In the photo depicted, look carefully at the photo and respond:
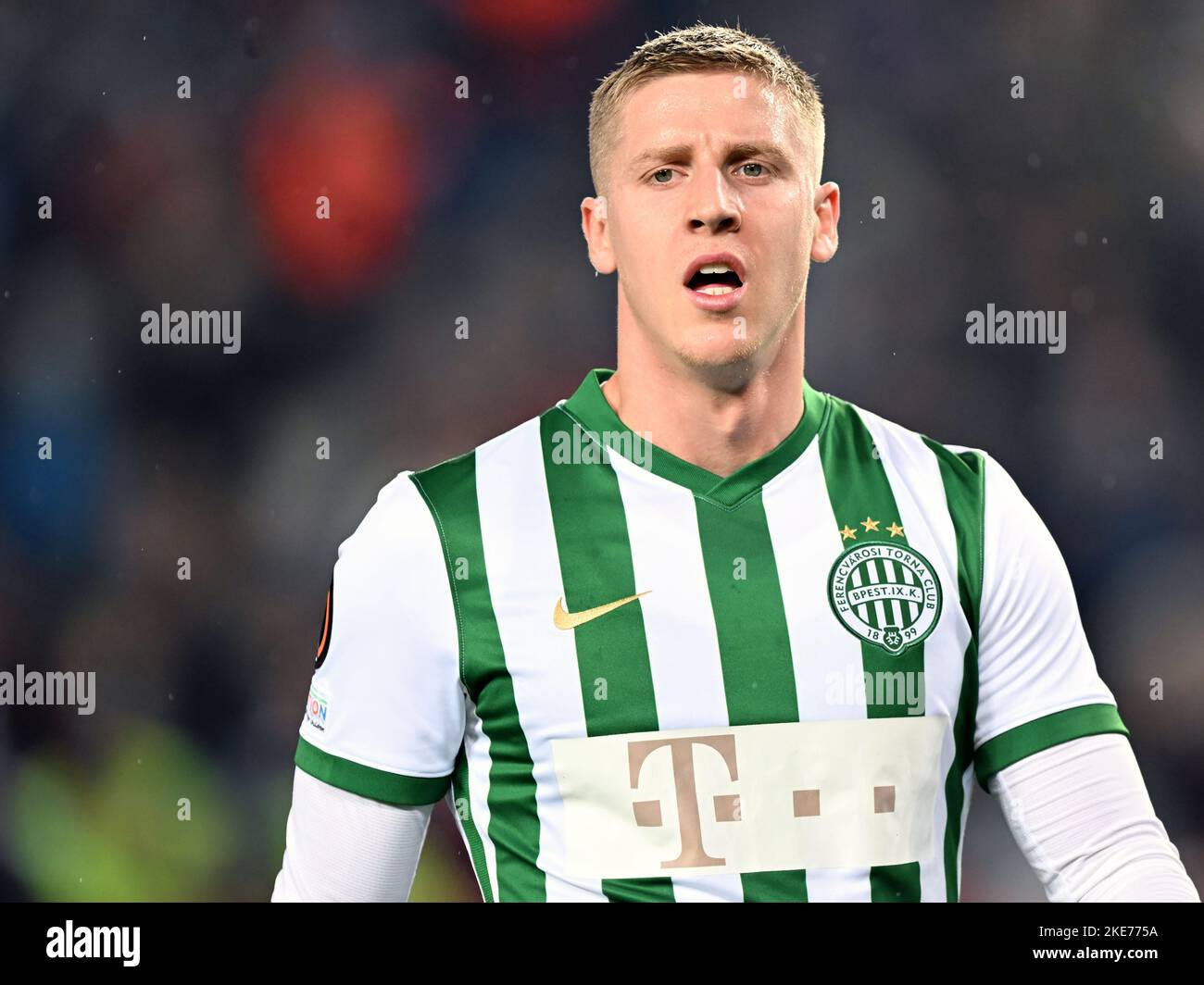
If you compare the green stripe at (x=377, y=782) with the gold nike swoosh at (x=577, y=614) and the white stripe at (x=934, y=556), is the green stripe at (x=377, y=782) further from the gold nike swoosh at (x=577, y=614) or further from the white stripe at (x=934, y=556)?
the white stripe at (x=934, y=556)

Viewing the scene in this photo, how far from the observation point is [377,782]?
2.18 meters

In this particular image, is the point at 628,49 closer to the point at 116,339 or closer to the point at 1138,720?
the point at 116,339

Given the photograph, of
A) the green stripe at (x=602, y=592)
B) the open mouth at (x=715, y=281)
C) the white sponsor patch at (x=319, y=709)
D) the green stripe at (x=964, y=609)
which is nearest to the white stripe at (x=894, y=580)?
the green stripe at (x=964, y=609)

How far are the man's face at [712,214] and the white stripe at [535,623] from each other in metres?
0.32

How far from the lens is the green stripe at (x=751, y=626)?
209 cm

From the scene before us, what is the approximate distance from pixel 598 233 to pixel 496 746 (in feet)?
2.72

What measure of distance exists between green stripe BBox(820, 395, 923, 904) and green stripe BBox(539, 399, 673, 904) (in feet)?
1.06

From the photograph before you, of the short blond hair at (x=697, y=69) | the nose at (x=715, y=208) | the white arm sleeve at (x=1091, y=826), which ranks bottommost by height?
the white arm sleeve at (x=1091, y=826)

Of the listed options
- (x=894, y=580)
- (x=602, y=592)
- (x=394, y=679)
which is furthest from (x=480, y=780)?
(x=894, y=580)

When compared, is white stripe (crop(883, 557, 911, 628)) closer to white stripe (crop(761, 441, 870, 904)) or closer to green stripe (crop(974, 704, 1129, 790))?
white stripe (crop(761, 441, 870, 904))

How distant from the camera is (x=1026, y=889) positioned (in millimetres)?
2600

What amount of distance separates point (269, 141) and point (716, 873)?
167 centimetres

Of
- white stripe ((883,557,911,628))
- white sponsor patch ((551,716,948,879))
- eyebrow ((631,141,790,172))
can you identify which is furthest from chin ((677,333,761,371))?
white sponsor patch ((551,716,948,879))

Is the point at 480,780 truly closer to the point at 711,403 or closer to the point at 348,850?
the point at 348,850
